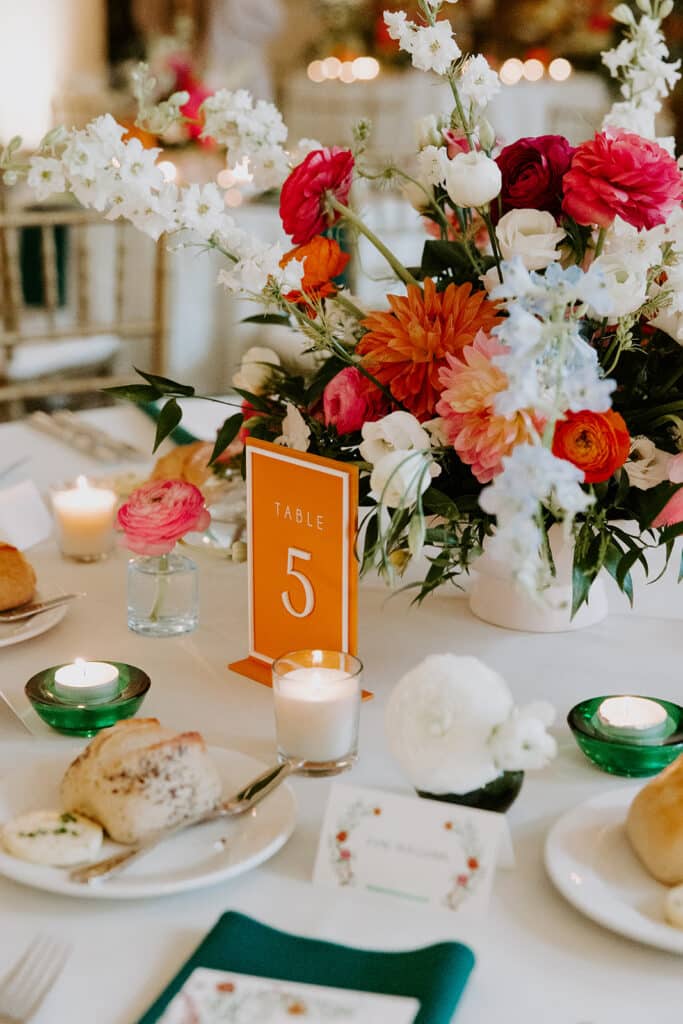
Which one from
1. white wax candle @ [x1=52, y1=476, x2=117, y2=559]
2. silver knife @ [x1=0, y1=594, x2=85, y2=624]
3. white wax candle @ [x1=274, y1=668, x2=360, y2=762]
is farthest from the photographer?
white wax candle @ [x1=52, y1=476, x2=117, y2=559]

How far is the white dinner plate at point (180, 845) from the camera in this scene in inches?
31.2

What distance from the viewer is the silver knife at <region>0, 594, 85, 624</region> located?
1295mm

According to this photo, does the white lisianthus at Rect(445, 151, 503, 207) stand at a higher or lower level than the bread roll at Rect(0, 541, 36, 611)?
higher

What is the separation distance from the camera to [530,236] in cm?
110

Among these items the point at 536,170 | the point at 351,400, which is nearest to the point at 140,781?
the point at 351,400

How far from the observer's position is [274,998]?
697 mm

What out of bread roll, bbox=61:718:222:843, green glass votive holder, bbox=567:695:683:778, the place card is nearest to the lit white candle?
green glass votive holder, bbox=567:695:683:778

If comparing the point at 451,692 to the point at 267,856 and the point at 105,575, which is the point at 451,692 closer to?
the point at 267,856

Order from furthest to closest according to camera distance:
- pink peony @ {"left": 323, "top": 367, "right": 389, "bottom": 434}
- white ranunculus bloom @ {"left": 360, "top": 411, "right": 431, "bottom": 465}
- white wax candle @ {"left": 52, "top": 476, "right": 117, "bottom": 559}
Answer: white wax candle @ {"left": 52, "top": 476, "right": 117, "bottom": 559}, pink peony @ {"left": 323, "top": 367, "right": 389, "bottom": 434}, white ranunculus bloom @ {"left": 360, "top": 411, "right": 431, "bottom": 465}

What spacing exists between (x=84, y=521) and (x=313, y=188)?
0.55 metres

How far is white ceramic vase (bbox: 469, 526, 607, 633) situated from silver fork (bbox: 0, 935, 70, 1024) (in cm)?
62

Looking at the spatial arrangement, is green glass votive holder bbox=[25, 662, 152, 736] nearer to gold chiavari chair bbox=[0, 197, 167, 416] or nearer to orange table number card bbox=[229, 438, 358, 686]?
orange table number card bbox=[229, 438, 358, 686]

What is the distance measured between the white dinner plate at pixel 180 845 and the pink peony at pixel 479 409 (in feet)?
1.04

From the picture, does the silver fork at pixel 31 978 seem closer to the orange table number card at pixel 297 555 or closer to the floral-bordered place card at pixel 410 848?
the floral-bordered place card at pixel 410 848
